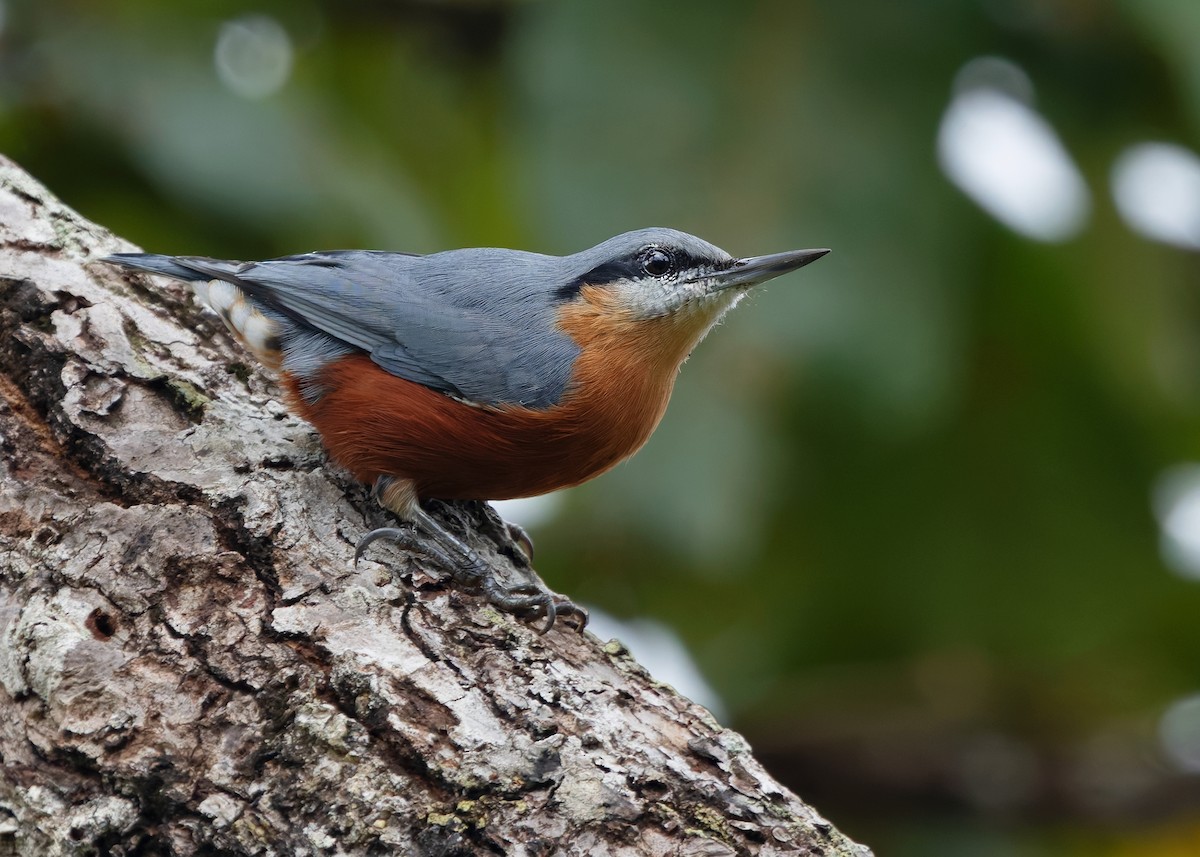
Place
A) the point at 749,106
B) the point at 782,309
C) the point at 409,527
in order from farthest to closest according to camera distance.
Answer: the point at 749,106, the point at 782,309, the point at 409,527

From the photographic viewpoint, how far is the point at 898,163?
529cm

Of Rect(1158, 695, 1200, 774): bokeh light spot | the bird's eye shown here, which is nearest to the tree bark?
the bird's eye

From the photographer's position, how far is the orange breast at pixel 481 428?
4082 millimetres

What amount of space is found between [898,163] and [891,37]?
1.85 feet

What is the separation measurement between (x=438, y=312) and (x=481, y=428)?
495 millimetres

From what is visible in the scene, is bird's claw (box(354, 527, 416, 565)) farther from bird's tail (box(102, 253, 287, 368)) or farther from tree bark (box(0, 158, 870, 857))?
bird's tail (box(102, 253, 287, 368))

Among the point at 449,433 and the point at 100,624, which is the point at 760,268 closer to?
the point at 449,433

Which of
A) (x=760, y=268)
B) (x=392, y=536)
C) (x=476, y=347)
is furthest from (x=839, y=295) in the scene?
(x=392, y=536)

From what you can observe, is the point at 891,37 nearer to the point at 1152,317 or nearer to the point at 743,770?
the point at 1152,317

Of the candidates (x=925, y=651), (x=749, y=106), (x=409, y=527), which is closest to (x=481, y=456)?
(x=409, y=527)

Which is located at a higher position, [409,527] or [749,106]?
[749,106]

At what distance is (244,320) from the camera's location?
4.23m

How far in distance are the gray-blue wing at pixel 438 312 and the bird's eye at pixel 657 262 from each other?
0.34 metres

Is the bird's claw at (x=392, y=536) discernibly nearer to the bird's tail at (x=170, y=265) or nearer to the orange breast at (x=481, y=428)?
the orange breast at (x=481, y=428)
